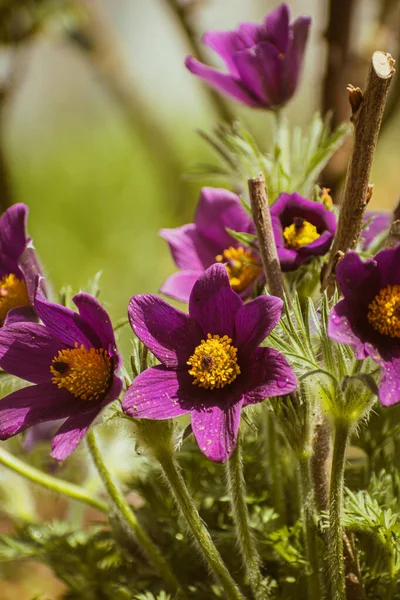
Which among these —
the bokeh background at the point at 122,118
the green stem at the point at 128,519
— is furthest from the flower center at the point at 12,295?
the bokeh background at the point at 122,118

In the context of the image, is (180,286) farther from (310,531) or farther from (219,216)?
(310,531)

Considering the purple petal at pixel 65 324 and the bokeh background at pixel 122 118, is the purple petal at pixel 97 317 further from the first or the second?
the bokeh background at pixel 122 118

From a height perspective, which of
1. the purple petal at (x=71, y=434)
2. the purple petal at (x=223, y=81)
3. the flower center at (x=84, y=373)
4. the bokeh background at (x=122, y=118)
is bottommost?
the bokeh background at (x=122, y=118)

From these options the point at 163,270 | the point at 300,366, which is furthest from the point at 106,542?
the point at 163,270

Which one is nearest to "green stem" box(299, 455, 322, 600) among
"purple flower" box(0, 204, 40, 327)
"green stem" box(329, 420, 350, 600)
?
"green stem" box(329, 420, 350, 600)

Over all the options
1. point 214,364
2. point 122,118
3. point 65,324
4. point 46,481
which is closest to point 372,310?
point 214,364

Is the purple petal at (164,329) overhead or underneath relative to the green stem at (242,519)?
overhead

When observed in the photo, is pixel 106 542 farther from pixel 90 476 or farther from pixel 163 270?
pixel 163 270
